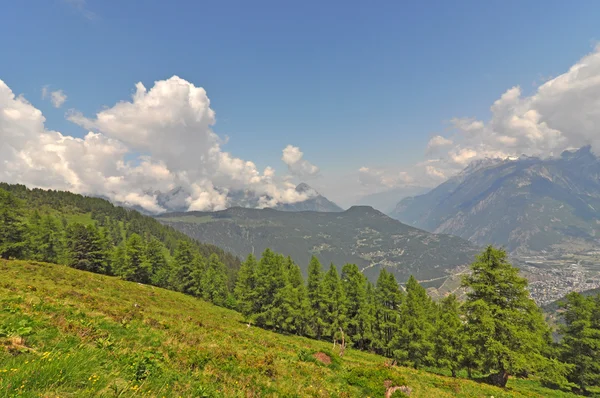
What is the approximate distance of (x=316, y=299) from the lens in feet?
180

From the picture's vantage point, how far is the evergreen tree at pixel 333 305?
51.4 m


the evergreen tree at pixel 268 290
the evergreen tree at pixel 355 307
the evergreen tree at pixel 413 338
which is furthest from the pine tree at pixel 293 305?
the evergreen tree at pixel 413 338

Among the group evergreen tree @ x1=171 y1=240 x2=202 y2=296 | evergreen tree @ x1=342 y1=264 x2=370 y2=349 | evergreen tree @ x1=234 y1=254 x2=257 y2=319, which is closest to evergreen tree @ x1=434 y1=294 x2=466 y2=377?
evergreen tree @ x1=342 y1=264 x2=370 y2=349

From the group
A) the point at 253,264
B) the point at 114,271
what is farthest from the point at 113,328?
the point at 114,271

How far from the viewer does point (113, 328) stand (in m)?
15.3

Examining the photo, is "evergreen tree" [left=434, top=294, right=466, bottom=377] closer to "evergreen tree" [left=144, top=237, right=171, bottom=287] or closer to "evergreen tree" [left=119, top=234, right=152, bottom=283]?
"evergreen tree" [left=119, top=234, right=152, bottom=283]

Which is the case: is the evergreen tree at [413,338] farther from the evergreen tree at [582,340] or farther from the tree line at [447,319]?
the evergreen tree at [582,340]

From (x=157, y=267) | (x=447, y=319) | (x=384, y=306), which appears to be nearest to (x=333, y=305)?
(x=384, y=306)

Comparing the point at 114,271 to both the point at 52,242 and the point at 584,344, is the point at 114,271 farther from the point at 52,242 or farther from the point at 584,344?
the point at 584,344

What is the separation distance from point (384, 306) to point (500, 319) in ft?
77.9

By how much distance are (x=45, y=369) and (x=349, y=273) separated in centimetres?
5288

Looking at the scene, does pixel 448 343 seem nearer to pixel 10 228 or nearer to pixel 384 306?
pixel 384 306

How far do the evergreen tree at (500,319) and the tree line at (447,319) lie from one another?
96 mm

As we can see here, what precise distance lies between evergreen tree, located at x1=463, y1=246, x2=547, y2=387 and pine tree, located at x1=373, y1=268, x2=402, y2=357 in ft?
62.0
